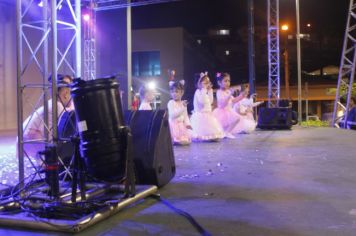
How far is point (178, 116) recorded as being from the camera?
9.68 m

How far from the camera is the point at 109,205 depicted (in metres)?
3.81

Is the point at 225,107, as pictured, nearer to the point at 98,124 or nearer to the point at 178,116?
the point at 178,116

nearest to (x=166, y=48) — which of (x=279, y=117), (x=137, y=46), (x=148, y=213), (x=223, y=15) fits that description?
(x=137, y=46)

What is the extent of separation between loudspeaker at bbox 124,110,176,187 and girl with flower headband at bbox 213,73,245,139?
21.4ft

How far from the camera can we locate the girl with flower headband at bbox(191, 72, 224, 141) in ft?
33.7

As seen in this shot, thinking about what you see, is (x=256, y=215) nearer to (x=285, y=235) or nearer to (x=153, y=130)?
(x=285, y=235)

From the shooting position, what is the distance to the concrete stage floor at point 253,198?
3.40 m

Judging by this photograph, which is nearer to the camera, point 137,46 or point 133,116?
point 133,116

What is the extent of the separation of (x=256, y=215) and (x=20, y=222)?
A: 1947mm

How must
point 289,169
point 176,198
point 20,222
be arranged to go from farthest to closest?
point 289,169 → point 176,198 → point 20,222

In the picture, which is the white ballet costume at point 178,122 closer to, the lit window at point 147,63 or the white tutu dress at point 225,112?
the white tutu dress at point 225,112

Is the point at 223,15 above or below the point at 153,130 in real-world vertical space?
above

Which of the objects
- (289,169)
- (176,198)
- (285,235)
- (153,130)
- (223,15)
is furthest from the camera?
(223,15)

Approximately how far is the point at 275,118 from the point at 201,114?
4870 millimetres
